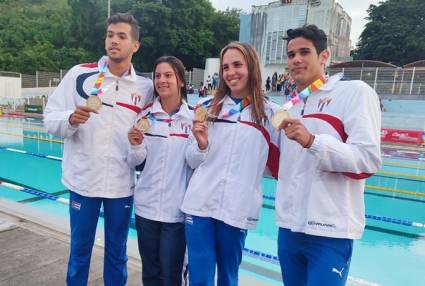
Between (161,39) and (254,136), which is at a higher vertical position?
(161,39)

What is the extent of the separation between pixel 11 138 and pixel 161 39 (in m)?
24.7

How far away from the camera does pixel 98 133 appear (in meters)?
2.59

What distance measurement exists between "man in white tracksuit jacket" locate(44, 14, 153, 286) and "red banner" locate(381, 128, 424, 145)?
1592cm

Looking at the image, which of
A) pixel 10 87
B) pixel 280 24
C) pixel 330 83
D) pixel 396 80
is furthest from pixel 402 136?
pixel 10 87

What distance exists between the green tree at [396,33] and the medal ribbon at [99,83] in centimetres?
3613

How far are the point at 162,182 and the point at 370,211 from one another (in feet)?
19.6

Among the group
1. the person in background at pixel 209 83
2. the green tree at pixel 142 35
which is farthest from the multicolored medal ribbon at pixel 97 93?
the green tree at pixel 142 35

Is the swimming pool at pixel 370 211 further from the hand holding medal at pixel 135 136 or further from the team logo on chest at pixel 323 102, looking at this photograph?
the team logo on chest at pixel 323 102

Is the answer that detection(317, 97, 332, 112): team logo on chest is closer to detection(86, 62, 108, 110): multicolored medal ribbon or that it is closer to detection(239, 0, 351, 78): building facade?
detection(86, 62, 108, 110): multicolored medal ribbon

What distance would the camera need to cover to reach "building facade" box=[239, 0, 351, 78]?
28469 millimetres

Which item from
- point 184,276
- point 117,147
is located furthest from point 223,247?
point 117,147

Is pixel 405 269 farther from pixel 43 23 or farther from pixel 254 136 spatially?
pixel 43 23

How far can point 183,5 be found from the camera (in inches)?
1470

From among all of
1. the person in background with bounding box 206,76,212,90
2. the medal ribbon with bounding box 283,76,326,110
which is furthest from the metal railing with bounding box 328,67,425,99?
the medal ribbon with bounding box 283,76,326,110
